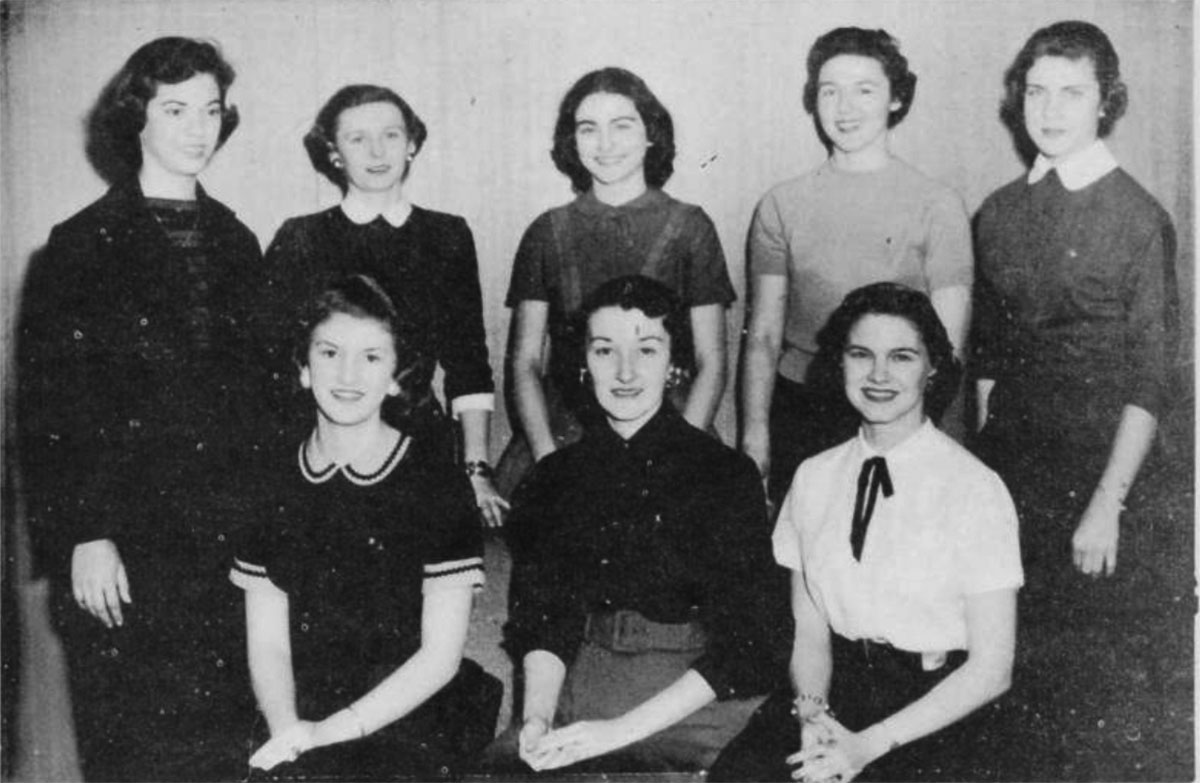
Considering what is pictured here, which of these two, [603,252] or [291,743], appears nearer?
[291,743]

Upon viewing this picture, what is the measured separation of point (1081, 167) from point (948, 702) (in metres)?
0.75

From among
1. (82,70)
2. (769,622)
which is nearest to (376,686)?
(769,622)

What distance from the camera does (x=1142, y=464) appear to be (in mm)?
1655

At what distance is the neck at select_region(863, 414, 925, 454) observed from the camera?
5.15ft

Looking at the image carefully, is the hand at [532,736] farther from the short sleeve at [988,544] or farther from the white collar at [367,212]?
the white collar at [367,212]

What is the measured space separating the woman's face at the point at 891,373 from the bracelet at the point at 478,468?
20.1 inches

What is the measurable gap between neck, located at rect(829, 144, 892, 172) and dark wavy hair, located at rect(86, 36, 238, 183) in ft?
2.79

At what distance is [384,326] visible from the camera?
5.21 ft

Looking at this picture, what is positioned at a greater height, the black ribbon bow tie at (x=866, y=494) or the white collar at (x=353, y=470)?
the white collar at (x=353, y=470)

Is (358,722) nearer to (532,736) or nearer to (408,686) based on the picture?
(408,686)

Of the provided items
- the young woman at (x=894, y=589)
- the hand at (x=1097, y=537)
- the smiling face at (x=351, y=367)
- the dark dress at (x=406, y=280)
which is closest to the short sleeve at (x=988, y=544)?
the young woman at (x=894, y=589)

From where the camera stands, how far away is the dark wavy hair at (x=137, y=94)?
166 centimetres

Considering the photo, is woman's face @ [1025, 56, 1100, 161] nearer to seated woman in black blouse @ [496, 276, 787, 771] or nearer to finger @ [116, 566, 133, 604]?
seated woman in black blouse @ [496, 276, 787, 771]

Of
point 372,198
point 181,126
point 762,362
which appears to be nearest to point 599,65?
point 372,198
